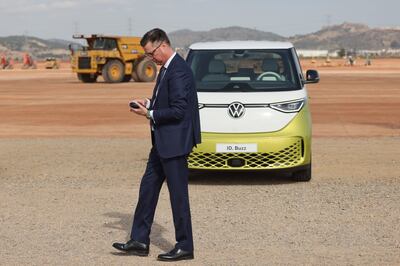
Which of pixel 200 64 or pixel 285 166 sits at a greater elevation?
pixel 200 64

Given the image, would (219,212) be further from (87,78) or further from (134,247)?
(87,78)

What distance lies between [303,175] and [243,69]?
178 cm

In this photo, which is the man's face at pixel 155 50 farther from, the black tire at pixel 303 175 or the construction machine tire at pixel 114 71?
the construction machine tire at pixel 114 71

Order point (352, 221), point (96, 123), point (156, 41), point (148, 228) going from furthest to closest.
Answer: point (96, 123) < point (352, 221) < point (148, 228) < point (156, 41)

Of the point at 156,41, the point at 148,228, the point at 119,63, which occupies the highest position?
the point at 156,41

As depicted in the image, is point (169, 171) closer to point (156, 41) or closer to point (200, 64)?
point (156, 41)

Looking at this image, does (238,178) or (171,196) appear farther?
(238,178)

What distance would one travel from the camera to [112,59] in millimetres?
38656

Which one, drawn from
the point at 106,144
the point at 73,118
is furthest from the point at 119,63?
the point at 106,144

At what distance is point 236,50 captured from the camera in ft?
34.5

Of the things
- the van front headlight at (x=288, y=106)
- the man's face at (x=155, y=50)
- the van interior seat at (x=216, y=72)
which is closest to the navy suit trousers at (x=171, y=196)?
the man's face at (x=155, y=50)

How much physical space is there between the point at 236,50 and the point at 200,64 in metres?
0.54

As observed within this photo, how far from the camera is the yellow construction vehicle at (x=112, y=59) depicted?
3809cm

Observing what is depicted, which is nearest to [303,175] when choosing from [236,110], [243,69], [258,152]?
[258,152]
